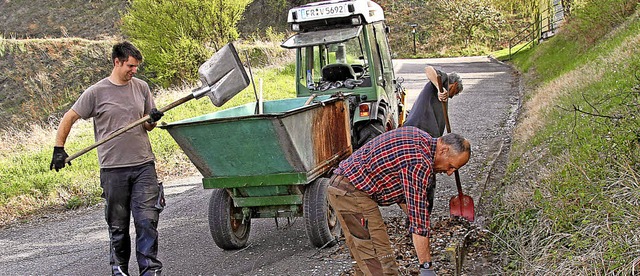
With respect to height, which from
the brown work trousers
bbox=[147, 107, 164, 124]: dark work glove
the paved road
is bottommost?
the paved road

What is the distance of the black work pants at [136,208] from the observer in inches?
202

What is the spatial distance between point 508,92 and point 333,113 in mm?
11599

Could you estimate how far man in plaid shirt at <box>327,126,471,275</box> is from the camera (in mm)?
3652

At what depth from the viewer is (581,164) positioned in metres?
5.27

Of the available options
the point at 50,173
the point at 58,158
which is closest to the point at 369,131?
the point at 58,158

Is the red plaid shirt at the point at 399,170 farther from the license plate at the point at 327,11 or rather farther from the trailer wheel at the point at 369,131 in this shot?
the license plate at the point at 327,11

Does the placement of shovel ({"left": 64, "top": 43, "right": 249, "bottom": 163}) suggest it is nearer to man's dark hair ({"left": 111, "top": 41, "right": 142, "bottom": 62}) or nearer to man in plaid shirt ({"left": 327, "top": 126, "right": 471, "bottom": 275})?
man's dark hair ({"left": 111, "top": 41, "right": 142, "bottom": 62})

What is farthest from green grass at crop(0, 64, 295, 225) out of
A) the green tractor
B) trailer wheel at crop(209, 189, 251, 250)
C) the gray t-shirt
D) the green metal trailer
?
the gray t-shirt

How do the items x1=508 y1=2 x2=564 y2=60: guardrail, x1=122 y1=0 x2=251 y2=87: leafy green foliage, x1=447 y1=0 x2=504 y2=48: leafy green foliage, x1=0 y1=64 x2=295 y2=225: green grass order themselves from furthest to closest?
1. x1=447 y1=0 x2=504 y2=48: leafy green foliage
2. x1=122 y1=0 x2=251 y2=87: leafy green foliage
3. x1=508 y1=2 x2=564 y2=60: guardrail
4. x1=0 y1=64 x2=295 y2=225: green grass

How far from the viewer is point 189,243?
267 inches

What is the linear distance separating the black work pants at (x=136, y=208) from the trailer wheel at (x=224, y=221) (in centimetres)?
105

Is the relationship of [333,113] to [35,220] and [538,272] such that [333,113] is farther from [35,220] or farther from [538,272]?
[35,220]

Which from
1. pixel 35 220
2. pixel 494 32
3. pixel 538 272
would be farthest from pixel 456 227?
pixel 494 32

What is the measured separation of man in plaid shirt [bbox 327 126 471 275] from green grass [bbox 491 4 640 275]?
3.30 feet
